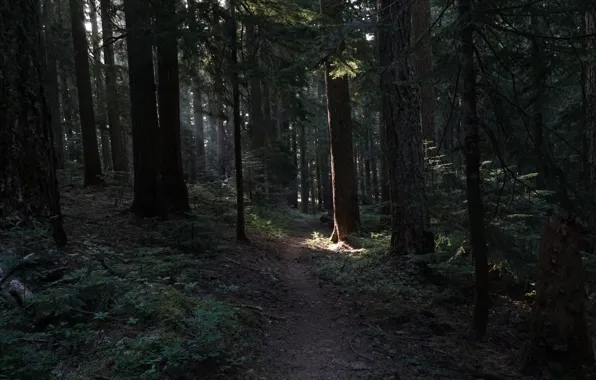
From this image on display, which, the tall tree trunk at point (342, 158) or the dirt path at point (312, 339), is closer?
the dirt path at point (312, 339)

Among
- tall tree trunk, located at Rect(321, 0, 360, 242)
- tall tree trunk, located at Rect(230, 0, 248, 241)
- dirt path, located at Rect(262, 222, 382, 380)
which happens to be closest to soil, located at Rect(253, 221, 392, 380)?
dirt path, located at Rect(262, 222, 382, 380)

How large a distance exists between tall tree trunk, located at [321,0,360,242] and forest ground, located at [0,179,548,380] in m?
3.20

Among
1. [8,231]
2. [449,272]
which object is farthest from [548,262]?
[8,231]

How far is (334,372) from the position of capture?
15.2ft

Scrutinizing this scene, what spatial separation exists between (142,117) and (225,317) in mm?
6553

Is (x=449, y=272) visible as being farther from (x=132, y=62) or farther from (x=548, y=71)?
(x=132, y=62)

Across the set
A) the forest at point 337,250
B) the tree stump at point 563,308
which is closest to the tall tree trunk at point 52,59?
the forest at point 337,250

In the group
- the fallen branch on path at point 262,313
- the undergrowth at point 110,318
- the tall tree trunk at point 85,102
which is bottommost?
the fallen branch on path at point 262,313

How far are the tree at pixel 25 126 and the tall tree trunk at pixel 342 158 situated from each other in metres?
7.83

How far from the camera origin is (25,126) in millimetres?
6008

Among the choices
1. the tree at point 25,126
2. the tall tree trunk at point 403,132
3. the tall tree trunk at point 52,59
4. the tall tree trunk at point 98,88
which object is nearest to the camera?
the tree at point 25,126

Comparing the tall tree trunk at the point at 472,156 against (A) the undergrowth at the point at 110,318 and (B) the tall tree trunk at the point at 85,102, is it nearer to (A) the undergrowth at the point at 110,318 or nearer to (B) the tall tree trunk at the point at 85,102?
(A) the undergrowth at the point at 110,318

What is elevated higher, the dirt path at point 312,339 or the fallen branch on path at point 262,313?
the fallen branch on path at point 262,313

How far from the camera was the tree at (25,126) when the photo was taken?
229 inches
